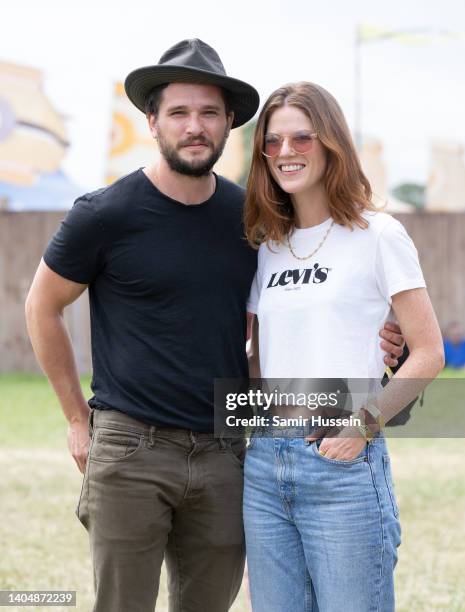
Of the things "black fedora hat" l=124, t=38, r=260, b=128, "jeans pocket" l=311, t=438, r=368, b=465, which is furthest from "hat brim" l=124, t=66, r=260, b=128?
"jeans pocket" l=311, t=438, r=368, b=465

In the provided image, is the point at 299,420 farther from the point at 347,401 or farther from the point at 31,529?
the point at 31,529

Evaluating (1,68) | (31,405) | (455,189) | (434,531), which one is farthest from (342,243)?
(455,189)

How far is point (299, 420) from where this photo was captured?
9.13 feet

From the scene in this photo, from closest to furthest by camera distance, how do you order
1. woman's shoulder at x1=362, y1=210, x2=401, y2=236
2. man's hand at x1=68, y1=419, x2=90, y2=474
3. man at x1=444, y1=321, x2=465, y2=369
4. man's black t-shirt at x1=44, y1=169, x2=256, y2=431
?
1. woman's shoulder at x1=362, y1=210, x2=401, y2=236
2. man's black t-shirt at x1=44, y1=169, x2=256, y2=431
3. man's hand at x1=68, y1=419, x2=90, y2=474
4. man at x1=444, y1=321, x2=465, y2=369

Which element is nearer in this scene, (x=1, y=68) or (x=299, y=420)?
(x=299, y=420)

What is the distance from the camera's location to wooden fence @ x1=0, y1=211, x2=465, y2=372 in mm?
14664

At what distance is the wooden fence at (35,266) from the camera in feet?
48.1

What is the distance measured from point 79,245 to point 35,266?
12.2 m

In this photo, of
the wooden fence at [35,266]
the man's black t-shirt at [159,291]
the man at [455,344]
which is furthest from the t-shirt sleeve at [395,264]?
the man at [455,344]

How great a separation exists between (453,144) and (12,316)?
12290 mm

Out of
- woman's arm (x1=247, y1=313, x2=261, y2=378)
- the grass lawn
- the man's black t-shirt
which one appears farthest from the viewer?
the grass lawn

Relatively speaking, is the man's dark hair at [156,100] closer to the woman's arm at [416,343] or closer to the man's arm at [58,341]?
the man's arm at [58,341]

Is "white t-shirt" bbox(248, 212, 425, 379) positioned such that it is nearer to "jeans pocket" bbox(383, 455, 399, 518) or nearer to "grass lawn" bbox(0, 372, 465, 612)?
"jeans pocket" bbox(383, 455, 399, 518)

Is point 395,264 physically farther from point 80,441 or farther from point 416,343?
point 80,441
